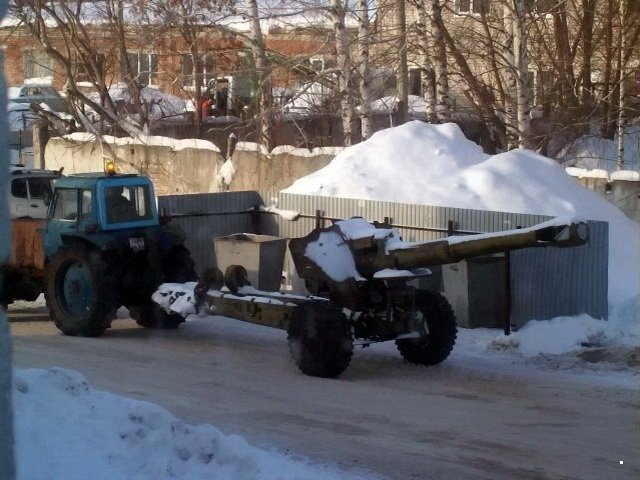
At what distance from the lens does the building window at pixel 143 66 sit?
30656 mm

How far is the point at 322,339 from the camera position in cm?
1060

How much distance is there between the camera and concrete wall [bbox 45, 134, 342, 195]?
23.9 meters

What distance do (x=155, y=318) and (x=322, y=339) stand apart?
415 cm

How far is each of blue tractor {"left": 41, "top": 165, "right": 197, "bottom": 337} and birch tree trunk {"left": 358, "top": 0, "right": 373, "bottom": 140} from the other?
370 inches

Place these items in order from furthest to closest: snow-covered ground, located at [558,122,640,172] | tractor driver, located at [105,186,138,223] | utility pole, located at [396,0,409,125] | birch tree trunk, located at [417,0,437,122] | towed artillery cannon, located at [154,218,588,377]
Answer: snow-covered ground, located at [558,122,640,172]
utility pole, located at [396,0,409,125]
birch tree trunk, located at [417,0,437,122]
tractor driver, located at [105,186,138,223]
towed artillery cannon, located at [154,218,588,377]

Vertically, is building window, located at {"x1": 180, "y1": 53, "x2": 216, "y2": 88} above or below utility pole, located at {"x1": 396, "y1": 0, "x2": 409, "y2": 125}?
above

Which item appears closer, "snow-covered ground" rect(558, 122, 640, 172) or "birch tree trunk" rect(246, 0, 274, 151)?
"birch tree trunk" rect(246, 0, 274, 151)

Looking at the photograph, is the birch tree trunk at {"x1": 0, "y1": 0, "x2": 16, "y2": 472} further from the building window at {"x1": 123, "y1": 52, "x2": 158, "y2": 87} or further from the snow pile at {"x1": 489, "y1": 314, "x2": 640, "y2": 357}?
the building window at {"x1": 123, "y1": 52, "x2": 158, "y2": 87}

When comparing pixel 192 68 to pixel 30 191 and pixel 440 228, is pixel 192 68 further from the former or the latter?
pixel 440 228

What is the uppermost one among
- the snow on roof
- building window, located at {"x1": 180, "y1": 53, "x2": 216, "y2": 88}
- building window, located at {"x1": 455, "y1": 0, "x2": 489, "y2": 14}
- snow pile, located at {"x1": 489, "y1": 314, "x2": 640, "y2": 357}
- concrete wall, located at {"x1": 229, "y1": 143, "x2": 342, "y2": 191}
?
building window, located at {"x1": 455, "y1": 0, "x2": 489, "y2": 14}

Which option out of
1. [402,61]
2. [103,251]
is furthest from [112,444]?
[402,61]

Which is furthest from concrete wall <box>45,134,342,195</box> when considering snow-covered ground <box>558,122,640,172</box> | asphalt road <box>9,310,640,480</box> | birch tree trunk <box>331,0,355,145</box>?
asphalt road <box>9,310,640,480</box>

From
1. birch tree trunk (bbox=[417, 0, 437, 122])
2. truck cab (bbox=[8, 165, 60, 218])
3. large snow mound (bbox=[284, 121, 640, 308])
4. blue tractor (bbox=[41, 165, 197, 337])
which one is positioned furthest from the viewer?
birch tree trunk (bbox=[417, 0, 437, 122])

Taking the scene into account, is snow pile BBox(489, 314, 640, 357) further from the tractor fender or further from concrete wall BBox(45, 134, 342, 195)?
concrete wall BBox(45, 134, 342, 195)
